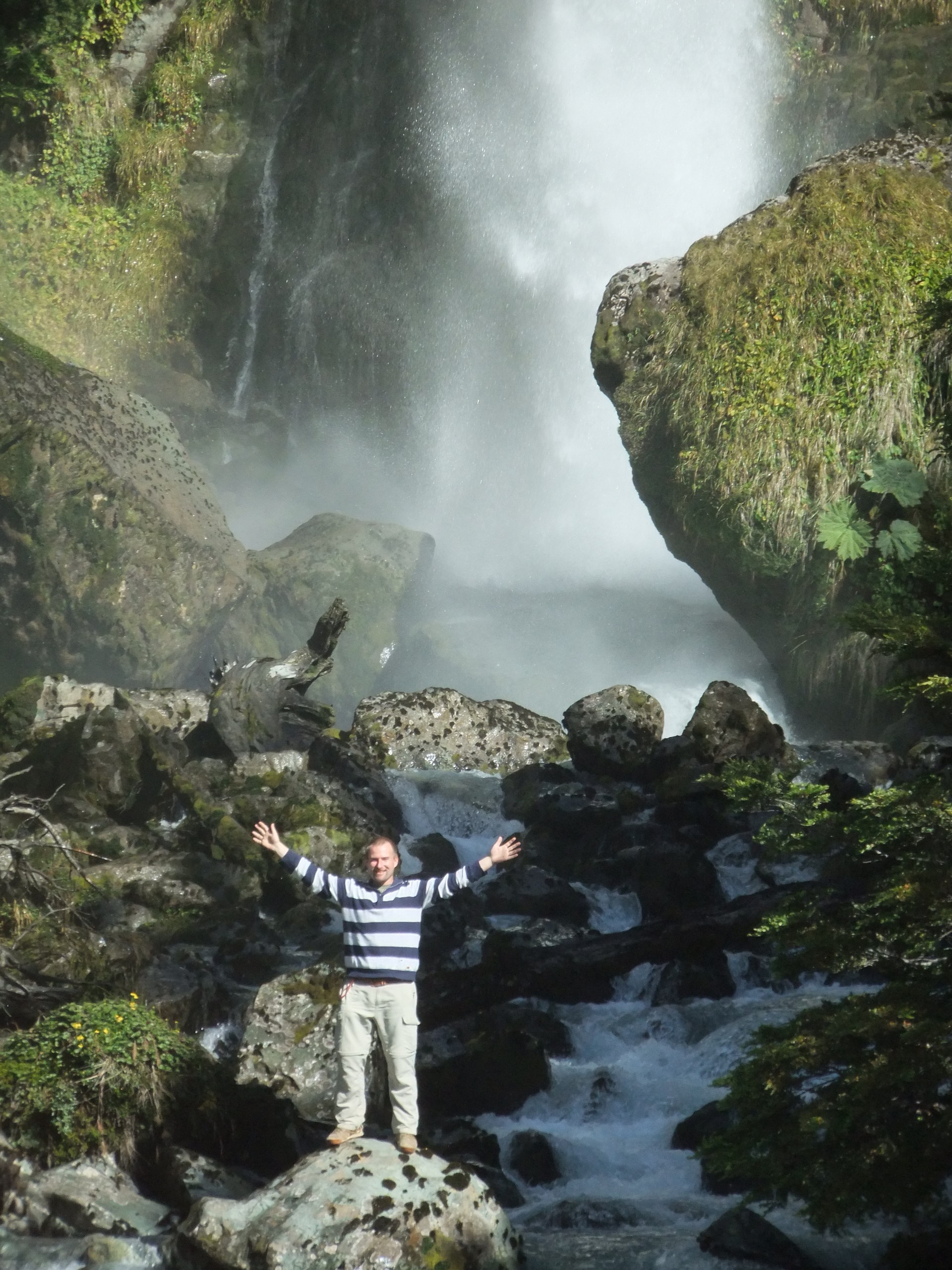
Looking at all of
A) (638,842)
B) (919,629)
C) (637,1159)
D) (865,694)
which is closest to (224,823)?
(638,842)

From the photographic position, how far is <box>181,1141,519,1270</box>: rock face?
460 centimetres

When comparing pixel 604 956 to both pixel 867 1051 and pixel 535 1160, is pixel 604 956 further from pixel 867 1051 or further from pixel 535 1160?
pixel 867 1051

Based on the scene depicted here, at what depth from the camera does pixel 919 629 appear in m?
3.96

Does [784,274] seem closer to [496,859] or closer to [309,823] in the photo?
[309,823]

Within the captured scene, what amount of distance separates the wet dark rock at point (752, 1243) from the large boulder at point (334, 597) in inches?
512

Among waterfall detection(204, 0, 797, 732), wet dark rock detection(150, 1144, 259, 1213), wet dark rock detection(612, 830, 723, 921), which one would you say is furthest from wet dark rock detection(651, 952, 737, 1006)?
waterfall detection(204, 0, 797, 732)

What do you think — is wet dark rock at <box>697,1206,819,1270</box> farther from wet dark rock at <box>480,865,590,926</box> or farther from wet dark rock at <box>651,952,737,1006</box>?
wet dark rock at <box>480,865,590,926</box>

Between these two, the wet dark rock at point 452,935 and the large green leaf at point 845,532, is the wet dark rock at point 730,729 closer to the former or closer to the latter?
the large green leaf at point 845,532

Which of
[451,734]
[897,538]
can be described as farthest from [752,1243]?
[451,734]

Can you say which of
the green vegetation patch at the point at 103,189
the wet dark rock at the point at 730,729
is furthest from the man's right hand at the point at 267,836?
the green vegetation patch at the point at 103,189

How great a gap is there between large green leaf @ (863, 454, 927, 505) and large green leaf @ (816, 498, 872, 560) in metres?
0.33

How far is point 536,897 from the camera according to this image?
31.8ft

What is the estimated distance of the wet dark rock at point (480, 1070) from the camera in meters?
7.09

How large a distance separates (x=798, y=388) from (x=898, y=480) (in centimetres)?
161
